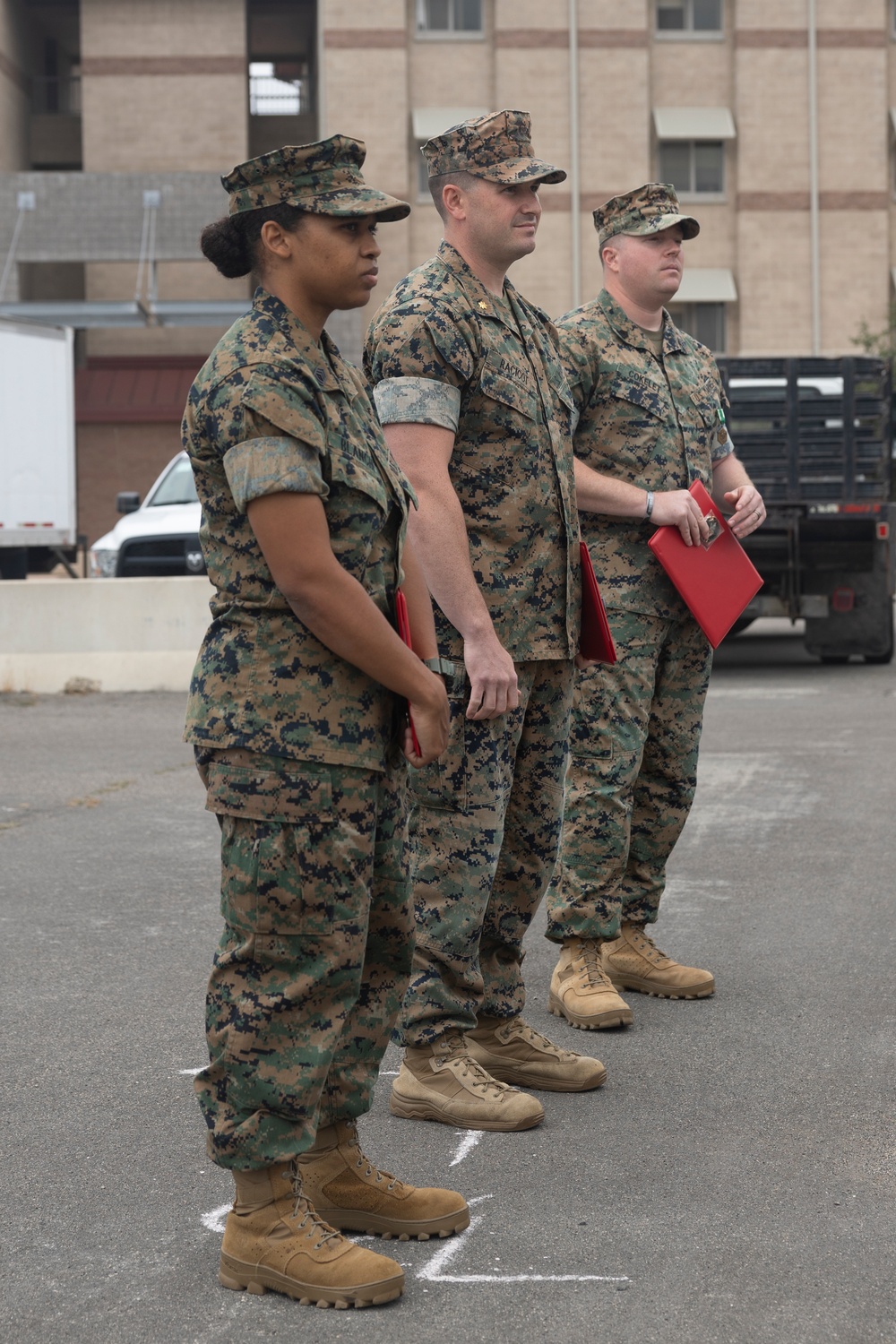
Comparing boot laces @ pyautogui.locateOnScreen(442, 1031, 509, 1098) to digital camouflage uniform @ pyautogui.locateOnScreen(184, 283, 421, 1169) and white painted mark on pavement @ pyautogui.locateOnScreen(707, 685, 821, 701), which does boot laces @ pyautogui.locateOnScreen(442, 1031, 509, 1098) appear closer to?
digital camouflage uniform @ pyautogui.locateOnScreen(184, 283, 421, 1169)

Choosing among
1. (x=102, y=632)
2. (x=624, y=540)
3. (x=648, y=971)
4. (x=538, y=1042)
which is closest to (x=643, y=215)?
(x=624, y=540)

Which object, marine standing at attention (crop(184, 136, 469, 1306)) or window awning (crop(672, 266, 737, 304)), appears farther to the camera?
window awning (crop(672, 266, 737, 304))

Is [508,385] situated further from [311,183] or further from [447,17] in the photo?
[447,17]

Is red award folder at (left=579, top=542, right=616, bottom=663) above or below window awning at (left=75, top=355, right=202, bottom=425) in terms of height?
below

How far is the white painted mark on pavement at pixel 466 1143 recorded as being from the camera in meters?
3.84

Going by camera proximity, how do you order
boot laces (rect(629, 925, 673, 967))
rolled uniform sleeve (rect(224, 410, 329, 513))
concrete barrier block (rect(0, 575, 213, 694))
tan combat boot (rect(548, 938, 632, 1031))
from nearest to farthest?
rolled uniform sleeve (rect(224, 410, 329, 513)) → tan combat boot (rect(548, 938, 632, 1031)) → boot laces (rect(629, 925, 673, 967)) → concrete barrier block (rect(0, 575, 213, 694))

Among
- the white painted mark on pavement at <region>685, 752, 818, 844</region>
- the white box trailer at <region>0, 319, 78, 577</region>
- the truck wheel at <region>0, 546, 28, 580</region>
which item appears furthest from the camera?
the truck wheel at <region>0, 546, 28, 580</region>

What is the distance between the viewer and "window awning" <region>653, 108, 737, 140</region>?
3712 cm

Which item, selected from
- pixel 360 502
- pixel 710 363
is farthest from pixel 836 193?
pixel 360 502

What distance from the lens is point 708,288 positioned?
3722cm

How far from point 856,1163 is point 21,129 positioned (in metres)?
42.8

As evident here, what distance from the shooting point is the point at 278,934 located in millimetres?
3076

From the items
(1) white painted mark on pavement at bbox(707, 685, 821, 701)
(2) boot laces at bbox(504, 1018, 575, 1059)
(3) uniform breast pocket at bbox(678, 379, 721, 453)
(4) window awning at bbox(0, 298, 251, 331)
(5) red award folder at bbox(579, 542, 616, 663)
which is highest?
(4) window awning at bbox(0, 298, 251, 331)

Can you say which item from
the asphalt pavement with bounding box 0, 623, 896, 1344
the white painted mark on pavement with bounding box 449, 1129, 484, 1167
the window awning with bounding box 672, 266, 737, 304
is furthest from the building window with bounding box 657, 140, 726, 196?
the white painted mark on pavement with bounding box 449, 1129, 484, 1167
